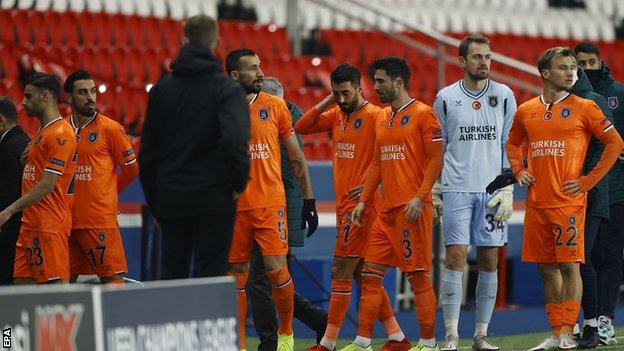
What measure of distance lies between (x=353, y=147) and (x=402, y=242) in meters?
0.85

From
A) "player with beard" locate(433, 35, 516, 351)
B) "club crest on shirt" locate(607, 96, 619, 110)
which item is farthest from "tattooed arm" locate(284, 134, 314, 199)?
"club crest on shirt" locate(607, 96, 619, 110)

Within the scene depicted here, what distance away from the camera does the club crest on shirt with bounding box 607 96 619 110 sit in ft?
32.7

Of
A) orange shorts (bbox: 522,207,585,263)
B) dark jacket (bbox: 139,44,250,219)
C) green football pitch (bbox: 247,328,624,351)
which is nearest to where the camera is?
dark jacket (bbox: 139,44,250,219)

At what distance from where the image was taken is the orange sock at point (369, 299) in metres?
8.91

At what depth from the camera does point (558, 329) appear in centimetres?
910

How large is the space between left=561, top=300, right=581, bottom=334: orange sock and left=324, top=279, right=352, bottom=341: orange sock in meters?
1.46

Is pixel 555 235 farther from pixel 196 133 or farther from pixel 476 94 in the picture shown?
pixel 196 133

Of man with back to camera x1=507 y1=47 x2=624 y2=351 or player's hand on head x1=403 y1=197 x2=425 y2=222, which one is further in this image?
man with back to camera x1=507 y1=47 x2=624 y2=351

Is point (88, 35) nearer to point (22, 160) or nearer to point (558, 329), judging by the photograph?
point (22, 160)

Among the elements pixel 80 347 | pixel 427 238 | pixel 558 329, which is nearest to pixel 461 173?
pixel 427 238

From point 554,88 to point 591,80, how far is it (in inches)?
35.9

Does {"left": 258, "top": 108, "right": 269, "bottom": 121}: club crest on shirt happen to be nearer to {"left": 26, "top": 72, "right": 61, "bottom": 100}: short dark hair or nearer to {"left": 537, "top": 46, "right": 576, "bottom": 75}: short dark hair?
{"left": 26, "top": 72, "right": 61, "bottom": 100}: short dark hair

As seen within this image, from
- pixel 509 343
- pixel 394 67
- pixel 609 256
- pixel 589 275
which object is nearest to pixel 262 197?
pixel 394 67

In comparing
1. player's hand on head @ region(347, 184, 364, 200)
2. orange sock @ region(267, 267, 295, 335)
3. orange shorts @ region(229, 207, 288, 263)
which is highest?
player's hand on head @ region(347, 184, 364, 200)
